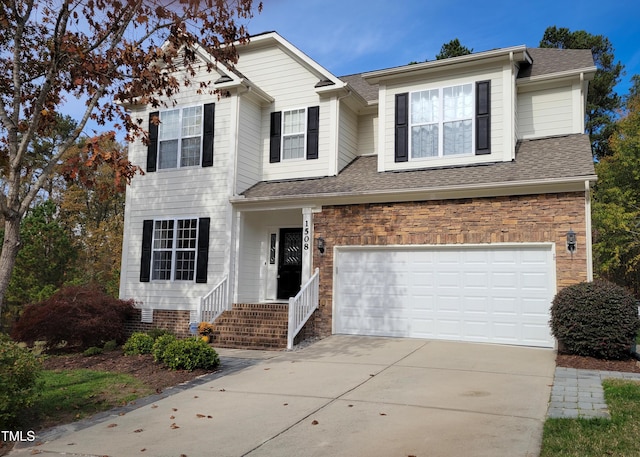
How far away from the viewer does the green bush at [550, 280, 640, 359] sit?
28.9 ft

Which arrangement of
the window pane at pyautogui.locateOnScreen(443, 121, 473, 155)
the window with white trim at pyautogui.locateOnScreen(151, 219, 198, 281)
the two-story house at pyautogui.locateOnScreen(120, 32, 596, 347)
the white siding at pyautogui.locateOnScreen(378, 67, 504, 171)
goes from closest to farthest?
the two-story house at pyautogui.locateOnScreen(120, 32, 596, 347) < the white siding at pyautogui.locateOnScreen(378, 67, 504, 171) < the window pane at pyautogui.locateOnScreen(443, 121, 473, 155) < the window with white trim at pyautogui.locateOnScreen(151, 219, 198, 281)

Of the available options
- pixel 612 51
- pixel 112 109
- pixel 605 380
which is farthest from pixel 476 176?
pixel 612 51

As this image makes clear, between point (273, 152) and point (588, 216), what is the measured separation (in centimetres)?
801

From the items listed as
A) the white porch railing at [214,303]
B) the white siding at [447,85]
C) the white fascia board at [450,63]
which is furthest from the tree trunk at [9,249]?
the white fascia board at [450,63]

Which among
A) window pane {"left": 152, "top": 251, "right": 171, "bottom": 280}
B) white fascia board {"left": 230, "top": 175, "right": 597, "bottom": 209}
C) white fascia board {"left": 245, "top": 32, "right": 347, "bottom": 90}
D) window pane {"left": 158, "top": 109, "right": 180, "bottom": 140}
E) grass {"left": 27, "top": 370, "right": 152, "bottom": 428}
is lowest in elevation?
grass {"left": 27, "top": 370, "right": 152, "bottom": 428}

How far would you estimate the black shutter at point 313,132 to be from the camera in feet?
46.2

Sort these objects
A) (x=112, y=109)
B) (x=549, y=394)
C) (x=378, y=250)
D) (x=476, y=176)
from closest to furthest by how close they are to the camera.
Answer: (x=549, y=394) < (x=112, y=109) < (x=476, y=176) < (x=378, y=250)

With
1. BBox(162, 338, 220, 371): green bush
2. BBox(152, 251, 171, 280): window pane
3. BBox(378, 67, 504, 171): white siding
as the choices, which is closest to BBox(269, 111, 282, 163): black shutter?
BBox(378, 67, 504, 171): white siding

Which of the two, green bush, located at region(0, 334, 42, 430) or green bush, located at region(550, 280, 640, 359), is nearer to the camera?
green bush, located at region(0, 334, 42, 430)

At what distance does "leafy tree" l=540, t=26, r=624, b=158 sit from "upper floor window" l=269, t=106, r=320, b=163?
65.2 ft

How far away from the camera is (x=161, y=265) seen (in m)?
14.4

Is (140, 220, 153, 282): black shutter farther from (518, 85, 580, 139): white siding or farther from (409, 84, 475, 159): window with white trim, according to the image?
(518, 85, 580, 139): white siding

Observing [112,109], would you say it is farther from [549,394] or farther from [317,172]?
[549,394]

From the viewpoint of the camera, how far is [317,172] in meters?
14.0
